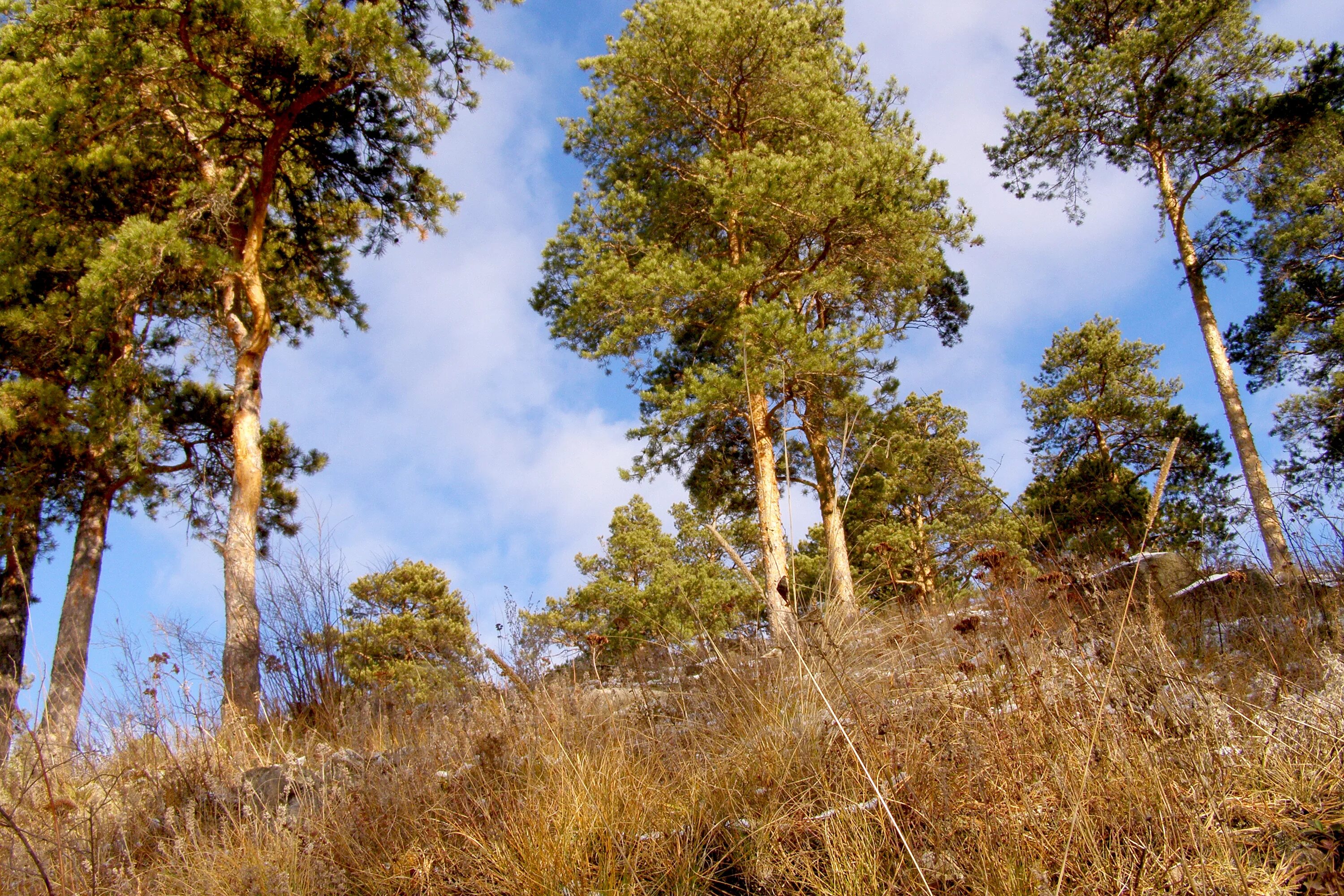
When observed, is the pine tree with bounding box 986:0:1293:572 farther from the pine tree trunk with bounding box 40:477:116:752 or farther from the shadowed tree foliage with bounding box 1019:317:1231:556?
the pine tree trunk with bounding box 40:477:116:752

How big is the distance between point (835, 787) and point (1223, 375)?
11.0 meters

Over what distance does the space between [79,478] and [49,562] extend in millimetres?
1930

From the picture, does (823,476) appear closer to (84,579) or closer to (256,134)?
(256,134)

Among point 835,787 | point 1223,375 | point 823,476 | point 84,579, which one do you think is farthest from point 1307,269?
point 84,579

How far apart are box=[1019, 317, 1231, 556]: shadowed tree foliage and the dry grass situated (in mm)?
9455

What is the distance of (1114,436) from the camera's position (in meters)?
16.4

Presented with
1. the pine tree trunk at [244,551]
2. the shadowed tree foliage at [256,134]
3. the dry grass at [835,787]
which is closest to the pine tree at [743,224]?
the shadowed tree foliage at [256,134]

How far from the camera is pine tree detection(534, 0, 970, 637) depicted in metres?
9.35

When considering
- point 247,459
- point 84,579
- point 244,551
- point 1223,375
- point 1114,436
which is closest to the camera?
point 244,551

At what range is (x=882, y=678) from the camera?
10.6 ft

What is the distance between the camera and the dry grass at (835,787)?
1895 mm

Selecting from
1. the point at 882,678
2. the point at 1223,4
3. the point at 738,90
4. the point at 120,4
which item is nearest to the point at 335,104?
the point at 120,4

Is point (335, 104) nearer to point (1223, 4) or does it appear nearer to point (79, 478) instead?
point (79, 478)

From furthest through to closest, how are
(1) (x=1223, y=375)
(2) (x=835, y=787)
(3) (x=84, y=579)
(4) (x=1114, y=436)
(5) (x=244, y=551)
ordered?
(4) (x=1114, y=436)
(1) (x=1223, y=375)
(3) (x=84, y=579)
(5) (x=244, y=551)
(2) (x=835, y=787)
